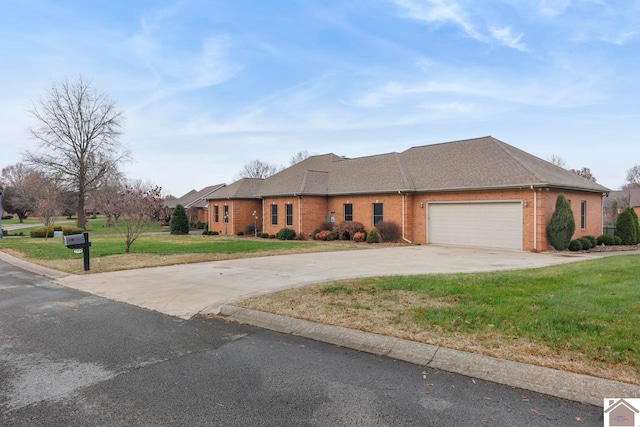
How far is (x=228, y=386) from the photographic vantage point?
3.74 meters

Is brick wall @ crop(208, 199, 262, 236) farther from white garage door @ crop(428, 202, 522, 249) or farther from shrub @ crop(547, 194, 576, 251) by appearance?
shrub @ crop(547, 194, 576, 251)

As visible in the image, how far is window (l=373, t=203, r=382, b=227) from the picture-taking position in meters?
23.0

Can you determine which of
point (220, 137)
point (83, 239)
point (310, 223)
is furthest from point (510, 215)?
point (220, 137)

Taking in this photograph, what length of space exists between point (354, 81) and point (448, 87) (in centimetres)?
499

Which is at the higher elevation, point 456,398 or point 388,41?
point 388,41

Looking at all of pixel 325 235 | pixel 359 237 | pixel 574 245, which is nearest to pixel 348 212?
pixel 325 235

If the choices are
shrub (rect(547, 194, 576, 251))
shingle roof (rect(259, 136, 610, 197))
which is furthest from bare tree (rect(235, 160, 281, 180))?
shrub (rect(547, 194, 576, 251))

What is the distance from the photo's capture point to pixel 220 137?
33625 mm

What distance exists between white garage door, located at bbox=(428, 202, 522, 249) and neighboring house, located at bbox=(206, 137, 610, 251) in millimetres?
47

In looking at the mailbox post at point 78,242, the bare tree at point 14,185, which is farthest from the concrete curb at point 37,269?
the bare tree at point 14,185

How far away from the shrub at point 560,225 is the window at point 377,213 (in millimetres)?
8871

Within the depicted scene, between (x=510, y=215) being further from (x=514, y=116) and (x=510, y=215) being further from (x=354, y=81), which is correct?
(x=354, y=81)

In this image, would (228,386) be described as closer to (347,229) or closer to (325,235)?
(347,229)

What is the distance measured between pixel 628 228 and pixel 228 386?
25.7 metres
